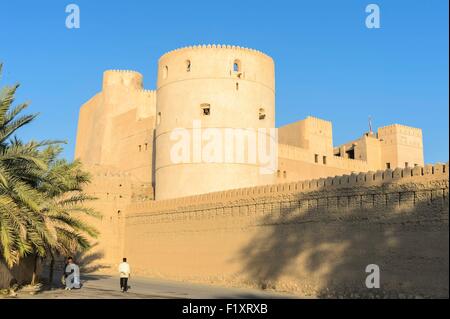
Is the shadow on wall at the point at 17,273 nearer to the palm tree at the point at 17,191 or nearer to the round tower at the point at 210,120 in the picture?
the palm tree at the point at 17,191

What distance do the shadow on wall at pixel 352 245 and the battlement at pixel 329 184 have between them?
279 mm

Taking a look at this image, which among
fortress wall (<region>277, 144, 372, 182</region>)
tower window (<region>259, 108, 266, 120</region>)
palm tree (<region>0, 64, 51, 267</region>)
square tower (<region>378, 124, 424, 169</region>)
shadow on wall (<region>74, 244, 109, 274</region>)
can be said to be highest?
square tower (<region>378, 124, 424, 169</region>)

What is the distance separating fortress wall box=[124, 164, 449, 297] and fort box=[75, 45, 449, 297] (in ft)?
0.10

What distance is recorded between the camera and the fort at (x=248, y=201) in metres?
14.9

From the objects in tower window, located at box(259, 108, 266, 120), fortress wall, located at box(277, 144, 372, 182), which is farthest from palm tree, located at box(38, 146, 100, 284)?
fortress wall, located at box(277, 144, 372, 182)

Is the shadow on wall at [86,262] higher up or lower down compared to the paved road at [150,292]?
higher up

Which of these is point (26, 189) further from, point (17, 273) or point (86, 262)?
point (86, 262)

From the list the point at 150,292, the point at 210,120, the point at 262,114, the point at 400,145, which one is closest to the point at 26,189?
the point at 150,292

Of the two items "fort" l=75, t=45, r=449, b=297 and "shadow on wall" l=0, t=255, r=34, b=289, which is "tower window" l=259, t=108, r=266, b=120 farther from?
"shadow on wall" l=0, t=255, r=34, b=289

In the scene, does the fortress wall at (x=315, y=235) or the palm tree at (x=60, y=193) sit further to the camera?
the palm tree at (x=60, y=193)

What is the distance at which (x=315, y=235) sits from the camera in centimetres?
1723

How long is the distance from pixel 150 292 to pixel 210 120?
40.1 ft

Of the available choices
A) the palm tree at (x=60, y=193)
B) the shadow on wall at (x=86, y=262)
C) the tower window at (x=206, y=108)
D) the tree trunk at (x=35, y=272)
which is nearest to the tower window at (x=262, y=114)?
the tower window at (x=206, y=108)

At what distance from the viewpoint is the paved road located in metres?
15.3
